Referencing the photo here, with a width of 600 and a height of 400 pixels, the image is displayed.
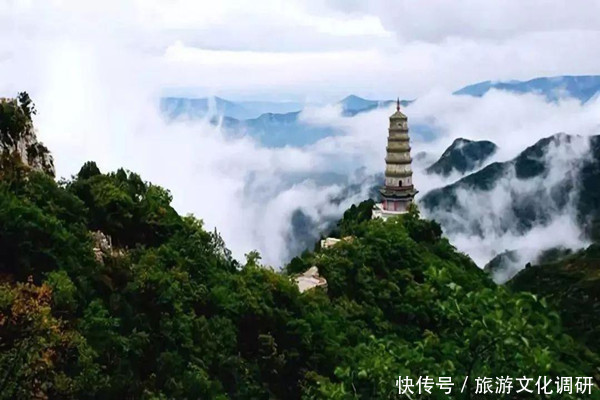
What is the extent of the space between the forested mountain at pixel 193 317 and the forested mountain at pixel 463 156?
73.6 meters

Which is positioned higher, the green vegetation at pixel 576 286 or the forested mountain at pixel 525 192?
the forested mountain at pixel 525 192

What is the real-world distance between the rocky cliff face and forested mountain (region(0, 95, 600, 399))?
62 cm

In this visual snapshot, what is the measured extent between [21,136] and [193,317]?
200 inches

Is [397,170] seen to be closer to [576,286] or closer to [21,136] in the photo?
[576,286]

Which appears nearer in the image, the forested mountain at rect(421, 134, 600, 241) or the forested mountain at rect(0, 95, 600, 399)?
the forested mountain at rect(0, 95, 600, 399)

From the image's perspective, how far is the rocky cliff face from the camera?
13297 mm

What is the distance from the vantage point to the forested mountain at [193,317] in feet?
18.8

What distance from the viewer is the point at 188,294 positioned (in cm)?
1223

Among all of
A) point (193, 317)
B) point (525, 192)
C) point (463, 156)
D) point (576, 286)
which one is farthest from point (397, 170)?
point (463, 156)

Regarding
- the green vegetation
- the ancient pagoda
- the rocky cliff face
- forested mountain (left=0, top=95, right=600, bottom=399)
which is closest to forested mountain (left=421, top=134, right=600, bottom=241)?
the green vegetation

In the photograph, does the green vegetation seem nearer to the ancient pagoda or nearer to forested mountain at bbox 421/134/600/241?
the ancient pagoda

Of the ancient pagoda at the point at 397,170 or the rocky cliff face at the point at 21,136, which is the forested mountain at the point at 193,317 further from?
the ancient pagoda at the point at 397,170

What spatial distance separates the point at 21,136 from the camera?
13742mm

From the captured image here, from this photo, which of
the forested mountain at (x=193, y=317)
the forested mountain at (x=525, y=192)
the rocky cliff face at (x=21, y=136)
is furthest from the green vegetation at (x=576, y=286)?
the forested mountain at (x=525, y=192)
